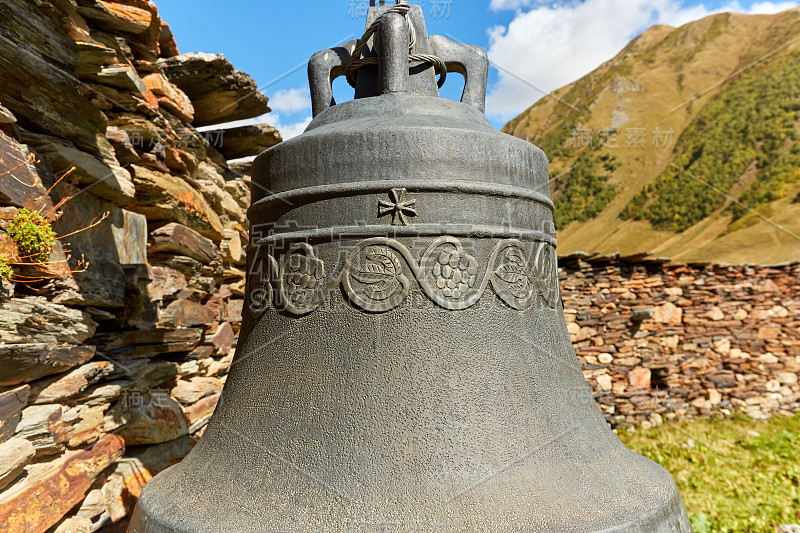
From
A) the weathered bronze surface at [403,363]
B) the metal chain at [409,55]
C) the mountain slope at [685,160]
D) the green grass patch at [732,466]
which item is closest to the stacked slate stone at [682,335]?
the green grass patch at [732,466]

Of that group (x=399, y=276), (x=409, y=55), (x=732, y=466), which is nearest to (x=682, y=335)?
(x=732, y=466)

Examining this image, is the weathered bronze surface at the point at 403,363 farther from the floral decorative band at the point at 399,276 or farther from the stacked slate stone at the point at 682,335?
the stacked slate stone at the point at 682,335

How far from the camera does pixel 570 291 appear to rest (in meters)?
6.16

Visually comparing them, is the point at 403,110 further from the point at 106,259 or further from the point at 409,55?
the point at 106,259

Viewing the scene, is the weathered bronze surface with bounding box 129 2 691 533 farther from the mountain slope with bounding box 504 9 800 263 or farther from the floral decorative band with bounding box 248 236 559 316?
the mountain slope with bounding box 504 9 800 263

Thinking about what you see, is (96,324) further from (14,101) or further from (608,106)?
(608,106)

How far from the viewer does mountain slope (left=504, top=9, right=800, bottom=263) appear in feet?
78.8

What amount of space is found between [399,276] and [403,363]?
0.62 ft

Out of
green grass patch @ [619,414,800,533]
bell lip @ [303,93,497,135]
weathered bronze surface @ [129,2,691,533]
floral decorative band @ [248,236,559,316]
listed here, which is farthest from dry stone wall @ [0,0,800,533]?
green grass patch @ [619,414,800,533]

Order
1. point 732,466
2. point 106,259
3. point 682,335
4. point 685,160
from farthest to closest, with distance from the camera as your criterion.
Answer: point 685,160 < point 682,335 < point 732,466 < point 106,259

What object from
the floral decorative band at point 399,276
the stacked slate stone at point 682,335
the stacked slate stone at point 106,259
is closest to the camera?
the floral decorative band at point 399,276

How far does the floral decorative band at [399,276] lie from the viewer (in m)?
1.14

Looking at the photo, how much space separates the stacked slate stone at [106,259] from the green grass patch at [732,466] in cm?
332

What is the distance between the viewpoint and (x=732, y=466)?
4.81m
